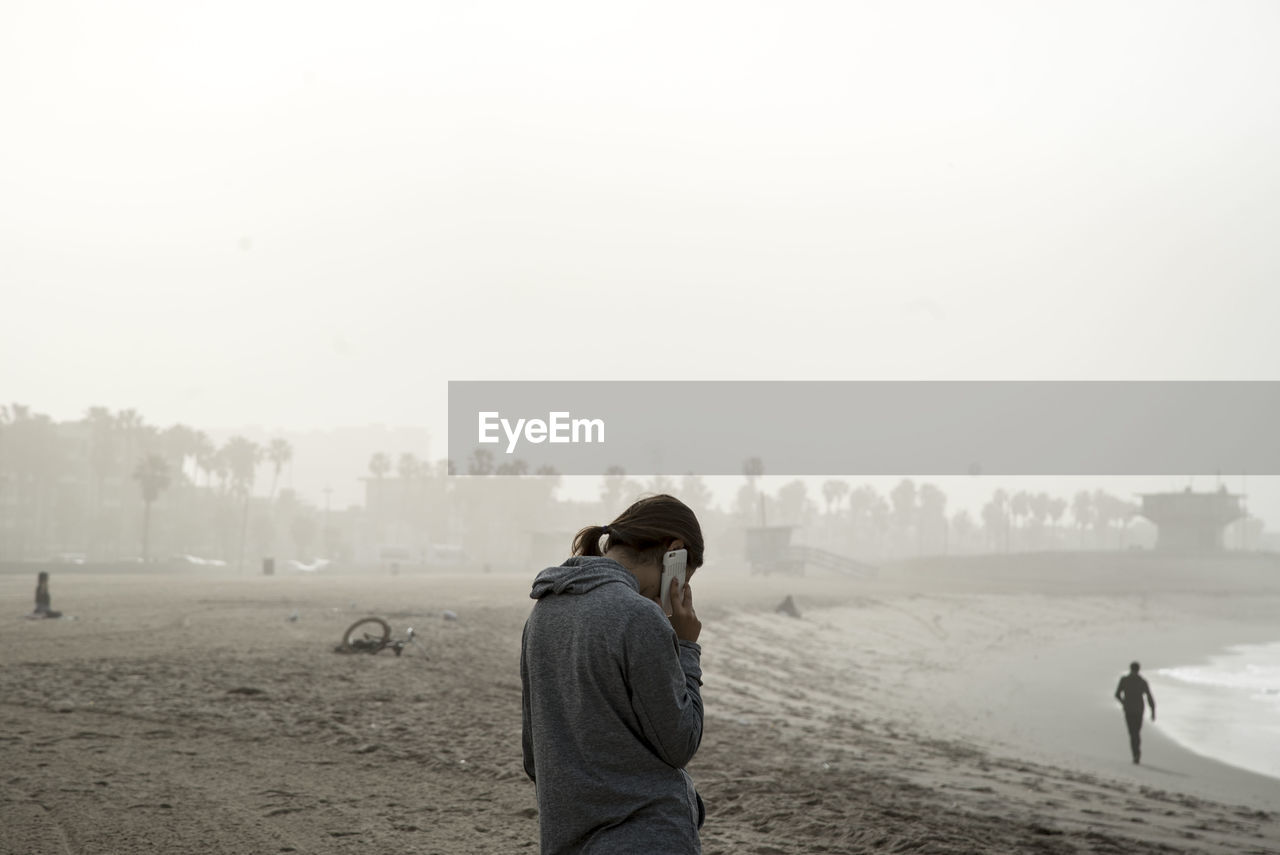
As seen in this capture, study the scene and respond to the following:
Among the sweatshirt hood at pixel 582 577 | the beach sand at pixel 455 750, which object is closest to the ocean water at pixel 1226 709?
the beach sand at pixel 455 750

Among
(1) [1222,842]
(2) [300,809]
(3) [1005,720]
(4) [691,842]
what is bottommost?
(3) [1005,720]

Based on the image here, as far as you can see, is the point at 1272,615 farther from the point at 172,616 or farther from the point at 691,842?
the point at 691,842

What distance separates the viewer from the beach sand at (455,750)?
812 centimetres

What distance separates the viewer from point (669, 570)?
2609 mm

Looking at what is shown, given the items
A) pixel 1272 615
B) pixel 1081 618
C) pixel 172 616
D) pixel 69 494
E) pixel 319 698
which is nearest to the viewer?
pixel 319 698

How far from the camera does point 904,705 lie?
21.9 metres

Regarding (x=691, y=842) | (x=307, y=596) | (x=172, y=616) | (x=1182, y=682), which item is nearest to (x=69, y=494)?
(x=307, y=596)

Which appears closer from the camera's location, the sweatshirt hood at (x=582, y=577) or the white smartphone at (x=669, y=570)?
the sweatshirt hood at (x=582, y=577)

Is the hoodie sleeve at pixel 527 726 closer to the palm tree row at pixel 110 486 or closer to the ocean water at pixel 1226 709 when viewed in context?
the ocean water at pixel 1226 709

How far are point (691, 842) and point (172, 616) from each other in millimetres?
25292

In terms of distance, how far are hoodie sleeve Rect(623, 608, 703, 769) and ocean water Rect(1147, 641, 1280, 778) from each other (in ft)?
A: 61.9

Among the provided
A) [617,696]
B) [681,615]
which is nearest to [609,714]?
[617,696]

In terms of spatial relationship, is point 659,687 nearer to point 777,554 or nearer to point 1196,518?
point 777,554

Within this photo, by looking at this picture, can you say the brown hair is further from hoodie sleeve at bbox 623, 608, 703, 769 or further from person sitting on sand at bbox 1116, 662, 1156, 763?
person sitting on sand at bbox 1116, 662, 1156, 763
